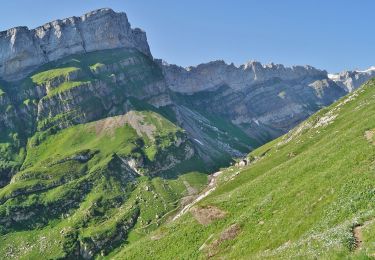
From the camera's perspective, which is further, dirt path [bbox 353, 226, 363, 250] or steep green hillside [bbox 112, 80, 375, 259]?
steep green hillside [bbox 112, 80, 375, 259]

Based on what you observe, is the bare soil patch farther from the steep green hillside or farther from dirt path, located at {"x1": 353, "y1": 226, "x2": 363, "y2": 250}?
dirt path, located at {"x1": 353, "y1": 226, "x2": 363, "y2": 250}

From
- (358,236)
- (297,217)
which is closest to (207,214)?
(297,217)

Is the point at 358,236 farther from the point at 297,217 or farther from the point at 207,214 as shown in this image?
the point at 207,214

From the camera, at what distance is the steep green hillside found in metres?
44.0

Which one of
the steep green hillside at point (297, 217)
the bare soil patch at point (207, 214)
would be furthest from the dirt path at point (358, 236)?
the bare soil patch at point (207, 214)

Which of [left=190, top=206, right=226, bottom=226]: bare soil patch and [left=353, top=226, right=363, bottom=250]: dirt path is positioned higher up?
[left=190, top=206, right=226, bottom=226]: bare soil patch

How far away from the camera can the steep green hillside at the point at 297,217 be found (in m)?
44.0

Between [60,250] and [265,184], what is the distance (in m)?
128

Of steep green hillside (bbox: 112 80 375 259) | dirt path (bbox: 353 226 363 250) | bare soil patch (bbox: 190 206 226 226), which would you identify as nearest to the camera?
dirt path (bbox: 353 226 363 250)

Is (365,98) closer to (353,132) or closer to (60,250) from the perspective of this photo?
(353,132)

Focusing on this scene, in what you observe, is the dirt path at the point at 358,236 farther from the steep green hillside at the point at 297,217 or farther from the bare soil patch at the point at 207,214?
the bare soil patch at the point at 207,214

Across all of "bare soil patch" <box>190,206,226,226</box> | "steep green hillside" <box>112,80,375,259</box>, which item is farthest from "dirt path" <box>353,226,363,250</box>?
"bare soil patch" <box>190,206,226,226</box>

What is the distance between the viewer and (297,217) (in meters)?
64.1

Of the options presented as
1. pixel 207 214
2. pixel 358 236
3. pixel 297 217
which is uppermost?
pixel 207 214
